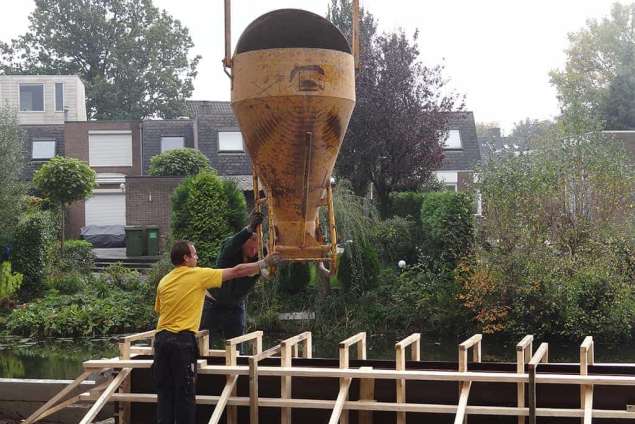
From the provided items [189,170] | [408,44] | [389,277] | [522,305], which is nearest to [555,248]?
[522,305]

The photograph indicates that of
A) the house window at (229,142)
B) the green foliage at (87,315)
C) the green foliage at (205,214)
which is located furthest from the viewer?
the house window at (229,142)

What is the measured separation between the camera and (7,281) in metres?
21.1

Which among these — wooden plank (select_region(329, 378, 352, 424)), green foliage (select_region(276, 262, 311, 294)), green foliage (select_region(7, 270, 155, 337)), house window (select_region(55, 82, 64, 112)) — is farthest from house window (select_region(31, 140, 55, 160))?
→ wooden plank (select_region(329, 378, 352, 424))

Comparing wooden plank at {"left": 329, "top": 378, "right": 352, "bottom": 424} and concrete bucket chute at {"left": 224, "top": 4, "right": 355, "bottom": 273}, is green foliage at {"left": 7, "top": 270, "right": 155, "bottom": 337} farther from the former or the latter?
concrete bucket chute at {"left": 224, "top": 4, "right": 355, "bottom": 273}

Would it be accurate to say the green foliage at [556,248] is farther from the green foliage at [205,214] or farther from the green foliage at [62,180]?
the green foliage at [62,180]

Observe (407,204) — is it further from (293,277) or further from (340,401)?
(340,401)

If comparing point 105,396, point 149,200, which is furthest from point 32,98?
point 105,396

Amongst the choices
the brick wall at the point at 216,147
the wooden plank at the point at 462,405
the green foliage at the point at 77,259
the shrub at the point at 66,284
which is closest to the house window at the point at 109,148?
the brick wall at the point at 216,147

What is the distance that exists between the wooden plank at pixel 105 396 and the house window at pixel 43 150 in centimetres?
3104

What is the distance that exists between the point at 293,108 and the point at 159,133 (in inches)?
1250

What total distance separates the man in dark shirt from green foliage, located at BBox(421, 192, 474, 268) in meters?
10.3

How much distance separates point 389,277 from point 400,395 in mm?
12431

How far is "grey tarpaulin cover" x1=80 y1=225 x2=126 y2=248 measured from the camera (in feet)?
106

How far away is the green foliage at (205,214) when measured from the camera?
19.1 meters
